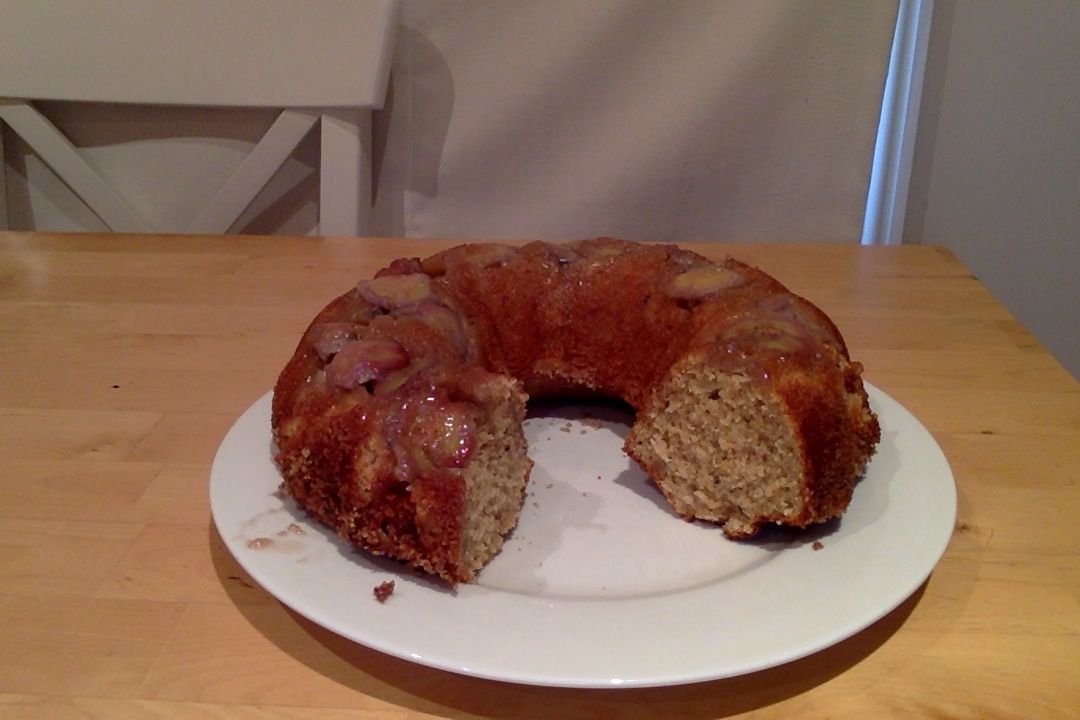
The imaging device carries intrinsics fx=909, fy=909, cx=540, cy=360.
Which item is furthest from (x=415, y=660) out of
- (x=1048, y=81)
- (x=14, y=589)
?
(x=1048, y=81)

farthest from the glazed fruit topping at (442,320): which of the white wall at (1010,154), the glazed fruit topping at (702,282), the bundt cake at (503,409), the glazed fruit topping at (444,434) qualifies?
the white wall at (1010,154)

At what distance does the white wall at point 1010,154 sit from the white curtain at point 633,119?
9.1 inches

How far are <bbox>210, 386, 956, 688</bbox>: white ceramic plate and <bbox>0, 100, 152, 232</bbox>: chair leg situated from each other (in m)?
1.65

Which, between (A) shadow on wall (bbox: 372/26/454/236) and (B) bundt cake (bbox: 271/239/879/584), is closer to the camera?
(B) bundt cake (bbox: 271/239/879/584)

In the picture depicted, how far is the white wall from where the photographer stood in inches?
102

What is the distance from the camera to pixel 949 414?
5.16 ft

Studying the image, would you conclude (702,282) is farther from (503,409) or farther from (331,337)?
(331,337)

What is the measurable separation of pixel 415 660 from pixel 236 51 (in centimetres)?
196

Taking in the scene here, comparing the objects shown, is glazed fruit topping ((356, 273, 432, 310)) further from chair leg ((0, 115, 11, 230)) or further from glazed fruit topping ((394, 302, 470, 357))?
chair leg ((0, 115, 11, 230))

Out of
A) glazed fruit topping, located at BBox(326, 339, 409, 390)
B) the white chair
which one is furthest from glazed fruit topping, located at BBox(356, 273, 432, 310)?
the white chair

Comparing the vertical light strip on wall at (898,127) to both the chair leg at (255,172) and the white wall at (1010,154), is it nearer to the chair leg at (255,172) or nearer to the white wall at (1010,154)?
the white wall at (1010,154)

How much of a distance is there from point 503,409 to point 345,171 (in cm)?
147

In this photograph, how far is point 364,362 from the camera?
3.91ft

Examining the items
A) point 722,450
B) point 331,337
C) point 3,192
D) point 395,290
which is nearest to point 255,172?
point 3,192
